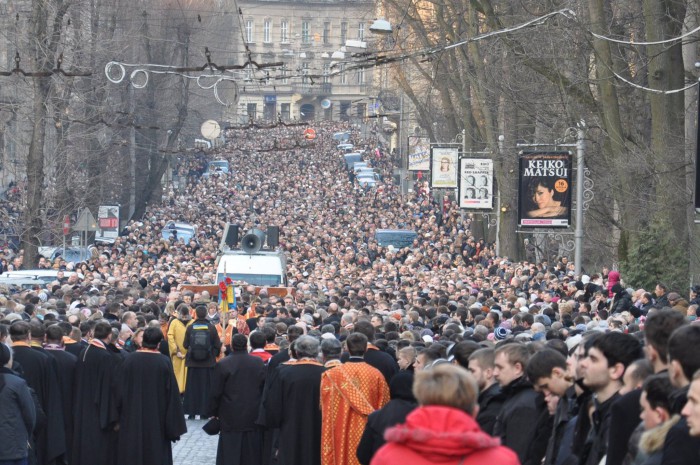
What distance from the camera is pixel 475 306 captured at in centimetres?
2139

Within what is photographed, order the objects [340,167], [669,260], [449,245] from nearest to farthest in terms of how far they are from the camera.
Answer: [669,260], [449,245], [340,167]

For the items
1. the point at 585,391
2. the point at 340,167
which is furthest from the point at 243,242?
the point at 340,167

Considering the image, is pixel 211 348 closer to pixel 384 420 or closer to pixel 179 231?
pixel 384 420

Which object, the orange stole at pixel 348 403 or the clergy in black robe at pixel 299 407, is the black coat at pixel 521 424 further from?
the clergy in black robe at pixel 299 407

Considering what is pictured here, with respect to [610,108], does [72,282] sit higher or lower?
lower

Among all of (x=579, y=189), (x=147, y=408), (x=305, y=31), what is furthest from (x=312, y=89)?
(x=147, y=408)

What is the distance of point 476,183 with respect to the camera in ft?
120

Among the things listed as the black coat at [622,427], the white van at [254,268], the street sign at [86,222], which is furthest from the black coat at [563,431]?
the street sign at [86,222]

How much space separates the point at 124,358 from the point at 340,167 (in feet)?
241

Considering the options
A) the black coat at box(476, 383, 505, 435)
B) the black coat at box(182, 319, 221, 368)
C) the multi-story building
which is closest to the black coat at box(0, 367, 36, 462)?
the black coat at box(476, 383, 505, 435)

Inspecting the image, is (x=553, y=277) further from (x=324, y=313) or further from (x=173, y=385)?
(x=173, y=385)

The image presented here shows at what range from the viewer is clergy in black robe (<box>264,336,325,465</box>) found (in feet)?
38.2

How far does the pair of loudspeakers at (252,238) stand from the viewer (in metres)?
31.1

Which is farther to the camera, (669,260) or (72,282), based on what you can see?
(72,282)
